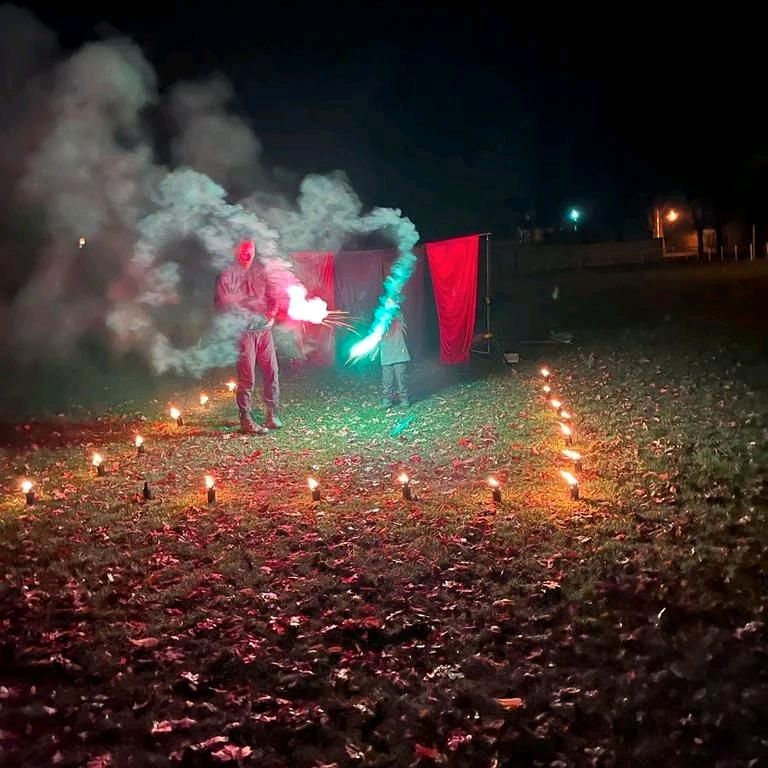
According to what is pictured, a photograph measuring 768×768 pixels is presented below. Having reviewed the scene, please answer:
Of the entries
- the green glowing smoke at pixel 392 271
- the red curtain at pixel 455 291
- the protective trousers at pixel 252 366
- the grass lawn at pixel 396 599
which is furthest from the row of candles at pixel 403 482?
the red curtain at pixel 455 291

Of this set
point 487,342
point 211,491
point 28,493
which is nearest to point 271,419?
point 211,491

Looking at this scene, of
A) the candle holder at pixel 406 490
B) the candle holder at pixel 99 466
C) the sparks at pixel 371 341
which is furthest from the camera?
the sparks at pixel 371 341

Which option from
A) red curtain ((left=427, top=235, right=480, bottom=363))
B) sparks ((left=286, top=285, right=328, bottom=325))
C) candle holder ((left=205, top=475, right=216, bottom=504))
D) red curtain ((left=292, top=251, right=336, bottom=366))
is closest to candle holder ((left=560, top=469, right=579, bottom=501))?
candle holder ((left=205, top=475, right=216, bottom=504))

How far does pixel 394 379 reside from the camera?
12.5 m

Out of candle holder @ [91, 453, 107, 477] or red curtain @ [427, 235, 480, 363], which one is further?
red curtain @ [427, 235, 480, 363]

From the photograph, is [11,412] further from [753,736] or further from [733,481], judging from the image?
[753,736]

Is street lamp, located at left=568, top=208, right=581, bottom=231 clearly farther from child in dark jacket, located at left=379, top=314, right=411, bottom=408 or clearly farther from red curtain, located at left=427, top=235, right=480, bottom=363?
child in dark jacket, located at left=379, top=314, right=411, bottom=408

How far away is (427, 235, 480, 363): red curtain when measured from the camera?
49.8 ft

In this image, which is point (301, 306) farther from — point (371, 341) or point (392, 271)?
point (392, 271)

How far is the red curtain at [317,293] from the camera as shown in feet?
53.8

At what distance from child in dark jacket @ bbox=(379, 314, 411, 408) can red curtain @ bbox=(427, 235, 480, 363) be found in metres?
3.46

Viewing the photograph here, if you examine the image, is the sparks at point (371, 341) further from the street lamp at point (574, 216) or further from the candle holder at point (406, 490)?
the street lamp at point (574, 216)

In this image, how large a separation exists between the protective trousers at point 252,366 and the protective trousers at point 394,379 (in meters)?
1.98

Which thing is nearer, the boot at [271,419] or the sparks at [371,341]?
the boot at [271,419]
